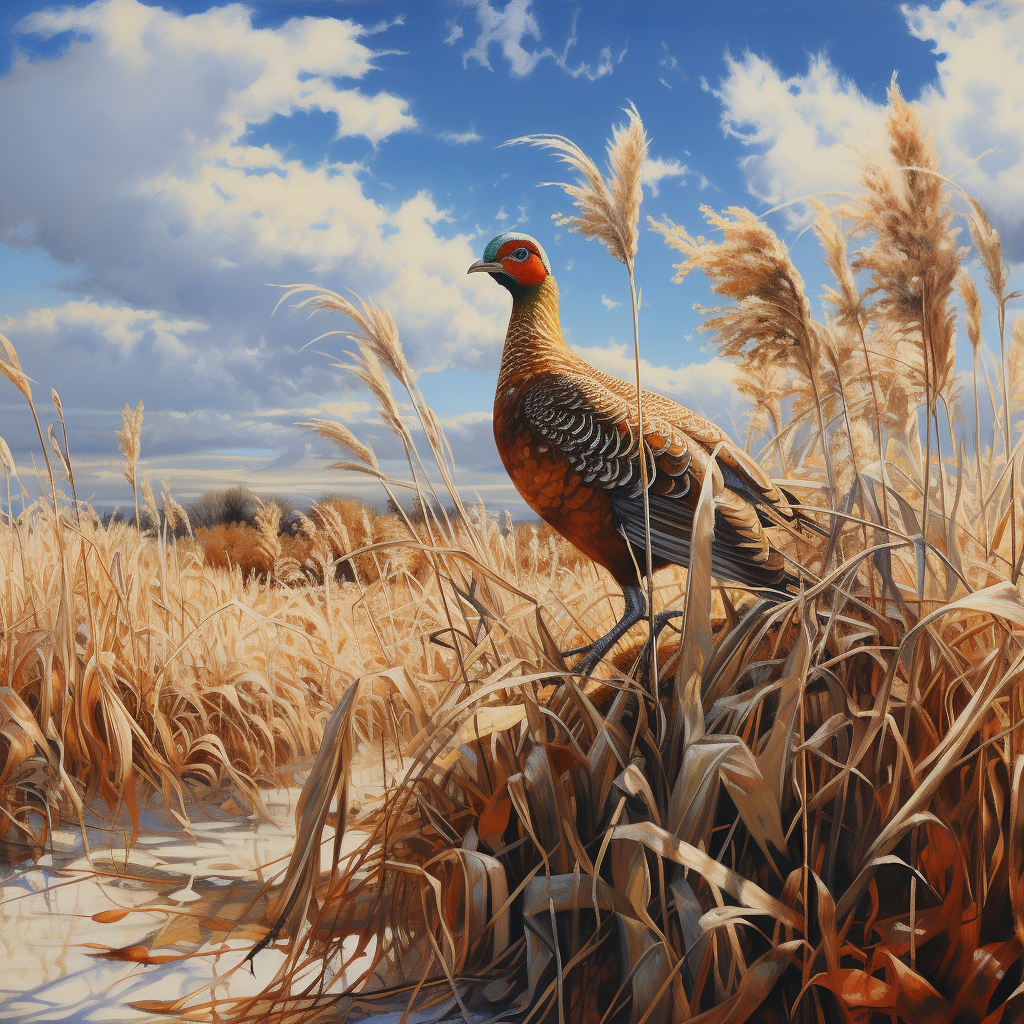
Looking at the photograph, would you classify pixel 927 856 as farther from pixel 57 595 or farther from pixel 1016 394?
pixel 57 595

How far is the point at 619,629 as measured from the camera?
157 cm

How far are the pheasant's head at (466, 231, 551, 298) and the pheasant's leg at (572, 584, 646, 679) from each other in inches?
36.0

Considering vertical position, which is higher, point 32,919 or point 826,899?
point 826,899

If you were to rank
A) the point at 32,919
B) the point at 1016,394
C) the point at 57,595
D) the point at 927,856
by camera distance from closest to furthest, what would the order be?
the point at 927,856
the point at 32,919
the point at 1016,394
the point at 57,595

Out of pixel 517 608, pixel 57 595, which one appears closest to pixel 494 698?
pixel 517 608

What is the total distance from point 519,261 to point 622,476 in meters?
0.76

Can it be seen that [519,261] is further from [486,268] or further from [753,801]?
[753,801]

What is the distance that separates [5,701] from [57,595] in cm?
64

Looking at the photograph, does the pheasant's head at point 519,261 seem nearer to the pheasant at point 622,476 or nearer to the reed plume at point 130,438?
the pheasant at point 622,476

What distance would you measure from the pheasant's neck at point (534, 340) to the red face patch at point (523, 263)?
0.03m

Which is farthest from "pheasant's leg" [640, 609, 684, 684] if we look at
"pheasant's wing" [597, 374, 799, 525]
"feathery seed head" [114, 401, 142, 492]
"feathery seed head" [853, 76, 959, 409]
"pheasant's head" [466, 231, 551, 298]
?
"feathery seed head" [114, 401, 142, 492]

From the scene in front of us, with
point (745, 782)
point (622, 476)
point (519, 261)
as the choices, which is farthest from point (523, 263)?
point (745, 782)

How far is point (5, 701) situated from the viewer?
1.95 m

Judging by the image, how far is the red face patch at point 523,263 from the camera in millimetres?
2041
